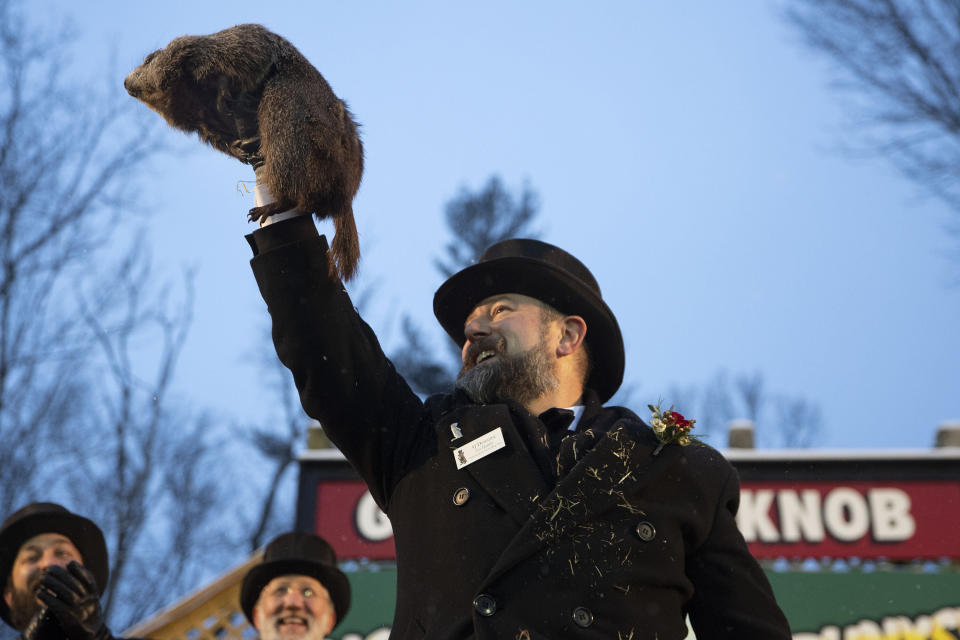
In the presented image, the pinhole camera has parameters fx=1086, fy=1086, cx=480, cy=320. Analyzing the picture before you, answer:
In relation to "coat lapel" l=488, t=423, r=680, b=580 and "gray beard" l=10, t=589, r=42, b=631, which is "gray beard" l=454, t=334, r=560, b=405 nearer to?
"coat lapel" l=488, t=423, r=680, b=580

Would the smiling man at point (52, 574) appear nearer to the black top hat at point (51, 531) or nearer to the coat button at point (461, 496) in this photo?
the black top hat at point (51, 531)

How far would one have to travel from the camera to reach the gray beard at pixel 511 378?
328 cm

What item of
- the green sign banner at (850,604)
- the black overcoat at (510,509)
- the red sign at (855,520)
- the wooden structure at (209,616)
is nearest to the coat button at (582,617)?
the black overcoat at (510,509)

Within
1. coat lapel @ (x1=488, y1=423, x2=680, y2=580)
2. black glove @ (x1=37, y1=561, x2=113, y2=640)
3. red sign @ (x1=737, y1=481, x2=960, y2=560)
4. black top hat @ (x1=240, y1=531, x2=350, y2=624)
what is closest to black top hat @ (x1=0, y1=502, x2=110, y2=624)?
black glove @ (x1=37, y1=561, x2=113, y2=640)

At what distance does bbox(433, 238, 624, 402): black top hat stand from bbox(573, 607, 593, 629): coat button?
3.96 ft

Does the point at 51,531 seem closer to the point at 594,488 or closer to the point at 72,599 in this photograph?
the point at 72,599

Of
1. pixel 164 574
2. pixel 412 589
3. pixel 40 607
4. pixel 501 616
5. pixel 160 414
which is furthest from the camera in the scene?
pixel 164 574

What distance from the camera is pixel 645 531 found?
111 inches

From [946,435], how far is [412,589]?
7.36 meters

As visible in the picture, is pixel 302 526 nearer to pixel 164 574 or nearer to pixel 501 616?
pixel 501 616

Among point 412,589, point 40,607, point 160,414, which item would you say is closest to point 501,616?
point 412,589

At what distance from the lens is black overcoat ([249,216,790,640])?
2695 millimetres

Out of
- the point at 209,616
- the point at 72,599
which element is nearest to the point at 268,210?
the point at 72,599

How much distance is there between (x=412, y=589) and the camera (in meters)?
2.83
